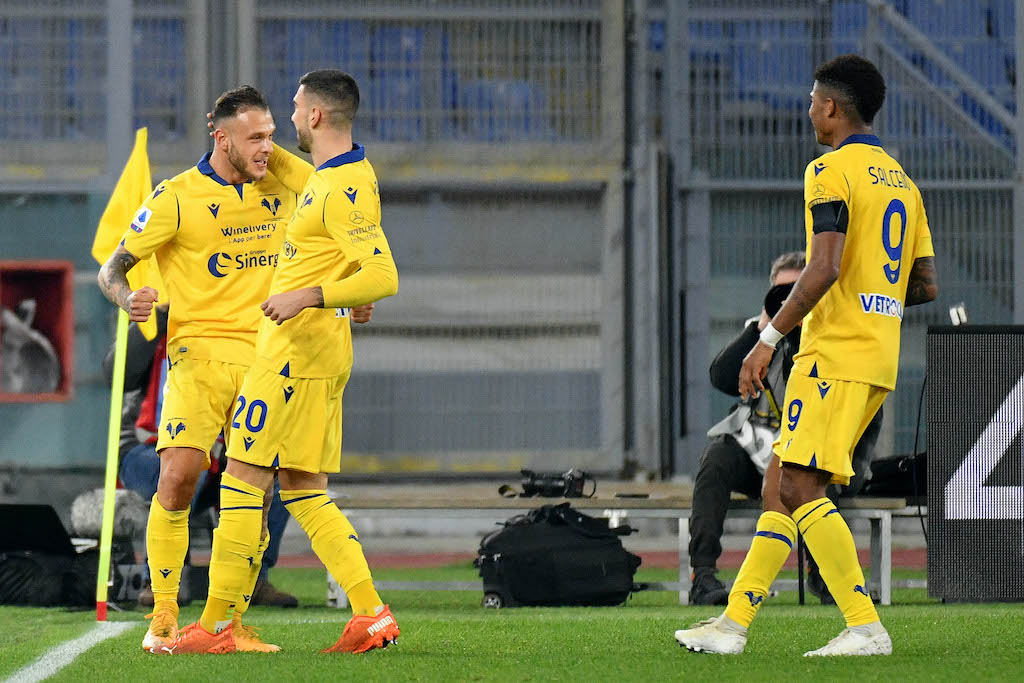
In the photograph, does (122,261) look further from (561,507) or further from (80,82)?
(80,82)

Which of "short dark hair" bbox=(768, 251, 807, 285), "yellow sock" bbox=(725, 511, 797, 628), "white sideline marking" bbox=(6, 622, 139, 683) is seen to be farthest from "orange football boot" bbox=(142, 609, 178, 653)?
"short dark hair" bbox=(768, 251, 807, 285)

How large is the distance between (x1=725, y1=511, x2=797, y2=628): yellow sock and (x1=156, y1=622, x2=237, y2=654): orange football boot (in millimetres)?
1697

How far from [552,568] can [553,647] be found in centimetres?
191

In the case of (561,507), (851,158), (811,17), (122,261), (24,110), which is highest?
(811,17)

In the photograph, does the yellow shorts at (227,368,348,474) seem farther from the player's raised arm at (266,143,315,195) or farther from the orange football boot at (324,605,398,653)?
the player's raised arm at (266,143,315,195)

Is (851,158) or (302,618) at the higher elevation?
(851,158)

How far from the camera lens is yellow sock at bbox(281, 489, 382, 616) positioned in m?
5.05

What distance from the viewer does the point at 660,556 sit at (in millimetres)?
11008

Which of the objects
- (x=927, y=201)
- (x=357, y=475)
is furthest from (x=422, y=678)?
(x=927, y=201)

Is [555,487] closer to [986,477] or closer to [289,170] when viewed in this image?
[986,477]

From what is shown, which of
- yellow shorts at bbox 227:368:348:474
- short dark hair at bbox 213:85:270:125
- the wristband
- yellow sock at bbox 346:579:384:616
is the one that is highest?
short dark hair at bbox 213:85:270:125

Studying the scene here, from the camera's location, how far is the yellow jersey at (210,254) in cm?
559

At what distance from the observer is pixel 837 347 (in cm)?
490

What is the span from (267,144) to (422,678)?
86.4 inches
